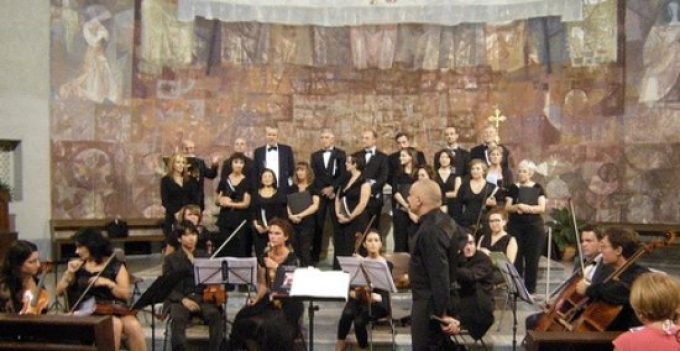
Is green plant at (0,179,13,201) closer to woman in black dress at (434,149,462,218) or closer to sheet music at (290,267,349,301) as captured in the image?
woman in black dress at (434,149,462,218)

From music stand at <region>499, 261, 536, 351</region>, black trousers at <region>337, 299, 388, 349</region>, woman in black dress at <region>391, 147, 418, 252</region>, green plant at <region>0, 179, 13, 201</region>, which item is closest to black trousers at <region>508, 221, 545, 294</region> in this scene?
woman in black dress at <region>391, 147, 418, 252</region>

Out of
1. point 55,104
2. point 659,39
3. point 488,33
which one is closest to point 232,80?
point 55,104

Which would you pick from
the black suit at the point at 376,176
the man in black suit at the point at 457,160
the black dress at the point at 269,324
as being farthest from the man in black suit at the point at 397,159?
the black dress at the point at 269,324

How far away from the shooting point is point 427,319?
5383 mm

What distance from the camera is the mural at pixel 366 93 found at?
39.7ft

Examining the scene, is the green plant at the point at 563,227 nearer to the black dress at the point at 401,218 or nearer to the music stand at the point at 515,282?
the black dress at the point at 401,218

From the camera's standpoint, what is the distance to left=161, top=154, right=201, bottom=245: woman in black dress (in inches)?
360

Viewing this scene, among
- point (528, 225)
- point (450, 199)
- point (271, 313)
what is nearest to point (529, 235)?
point (528, 225)

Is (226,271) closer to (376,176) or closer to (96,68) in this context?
→ (376,176)

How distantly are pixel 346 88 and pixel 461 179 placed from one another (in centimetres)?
492

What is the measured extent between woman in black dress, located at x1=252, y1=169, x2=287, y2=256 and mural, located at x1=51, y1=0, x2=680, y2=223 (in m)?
4.24

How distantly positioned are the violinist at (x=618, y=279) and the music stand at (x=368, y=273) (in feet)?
5.32

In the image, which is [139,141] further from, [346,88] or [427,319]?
[427,319]

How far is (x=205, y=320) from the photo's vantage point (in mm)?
6809
